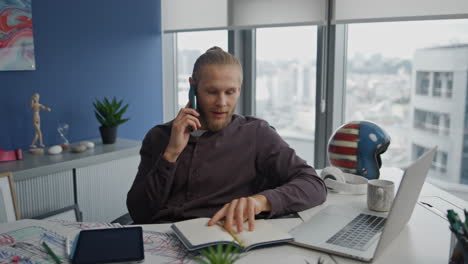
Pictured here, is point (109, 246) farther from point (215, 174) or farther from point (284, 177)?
point (284, 177)

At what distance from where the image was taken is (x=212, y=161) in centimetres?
161

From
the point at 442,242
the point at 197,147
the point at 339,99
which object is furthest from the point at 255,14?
the point at 442,242

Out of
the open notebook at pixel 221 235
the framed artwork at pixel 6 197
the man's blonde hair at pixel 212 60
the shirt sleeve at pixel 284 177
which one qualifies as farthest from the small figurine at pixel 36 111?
the open notebook at pixel 221 235

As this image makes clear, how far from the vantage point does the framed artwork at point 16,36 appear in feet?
8.52

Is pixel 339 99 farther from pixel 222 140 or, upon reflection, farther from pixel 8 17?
pixel 8 17

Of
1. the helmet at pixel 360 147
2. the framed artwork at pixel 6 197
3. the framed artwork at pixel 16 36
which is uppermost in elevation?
the framed artwork at pixel 16 36

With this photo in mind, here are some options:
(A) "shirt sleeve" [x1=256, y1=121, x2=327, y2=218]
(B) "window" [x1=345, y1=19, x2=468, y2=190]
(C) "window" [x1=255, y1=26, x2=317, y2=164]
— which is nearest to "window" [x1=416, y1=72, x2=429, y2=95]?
(B) "window" [x1=345, y1=19, x2=468, y2=190]

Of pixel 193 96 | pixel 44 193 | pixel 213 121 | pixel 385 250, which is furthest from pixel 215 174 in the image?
pixel 44 193

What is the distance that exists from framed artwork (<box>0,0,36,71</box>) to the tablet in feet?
6.31

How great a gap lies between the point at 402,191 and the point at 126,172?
91.0 inches

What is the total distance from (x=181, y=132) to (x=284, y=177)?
0.44m

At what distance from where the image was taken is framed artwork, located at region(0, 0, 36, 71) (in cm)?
260

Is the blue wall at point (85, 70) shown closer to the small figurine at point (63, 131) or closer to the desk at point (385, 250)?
the small figurine at point (63, 131)

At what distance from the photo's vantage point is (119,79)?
3.45m
